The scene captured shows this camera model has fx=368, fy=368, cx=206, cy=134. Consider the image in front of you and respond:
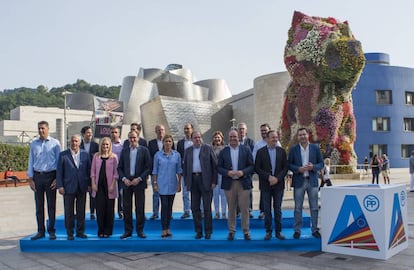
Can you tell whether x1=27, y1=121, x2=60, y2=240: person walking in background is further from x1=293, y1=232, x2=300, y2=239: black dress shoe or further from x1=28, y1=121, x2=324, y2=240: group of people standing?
x1=293, y1=232, x2=300, y2=239: black dress shoe

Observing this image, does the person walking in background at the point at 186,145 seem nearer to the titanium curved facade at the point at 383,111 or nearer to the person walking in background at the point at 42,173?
the person walking in background at the point at 42,173

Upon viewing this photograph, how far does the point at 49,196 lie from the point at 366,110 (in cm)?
3213

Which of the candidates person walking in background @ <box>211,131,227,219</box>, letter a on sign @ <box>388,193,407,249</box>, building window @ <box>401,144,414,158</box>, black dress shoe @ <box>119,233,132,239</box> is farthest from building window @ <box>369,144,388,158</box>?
black dress shoe @ <box>119,233,132,239</box>

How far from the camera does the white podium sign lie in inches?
181

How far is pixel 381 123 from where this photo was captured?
3353 centimetres

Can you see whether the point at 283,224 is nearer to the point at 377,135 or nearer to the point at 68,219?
the point at 68,219

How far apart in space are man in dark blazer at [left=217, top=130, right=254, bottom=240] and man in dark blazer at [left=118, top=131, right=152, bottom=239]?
1.16 metres

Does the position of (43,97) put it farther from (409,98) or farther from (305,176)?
(305,176)

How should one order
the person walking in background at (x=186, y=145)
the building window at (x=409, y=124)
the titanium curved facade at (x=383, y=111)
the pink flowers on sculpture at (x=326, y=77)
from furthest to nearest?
1. the building window at (x=409, y=124)
2. the titanium curved facade at (x=383, y=111)
3. the pink flowers on sculpture at (x=326, y=77)
4. the person walking in background at (x=186, y=145)

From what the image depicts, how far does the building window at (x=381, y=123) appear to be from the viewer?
33.2m

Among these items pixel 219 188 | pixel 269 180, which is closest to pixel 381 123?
pixel 219 188

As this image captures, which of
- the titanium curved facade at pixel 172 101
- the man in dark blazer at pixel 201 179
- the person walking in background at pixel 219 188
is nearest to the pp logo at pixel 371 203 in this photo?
the man in dark blazer at pixel 201 179

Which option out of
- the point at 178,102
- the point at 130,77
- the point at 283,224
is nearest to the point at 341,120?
the point at 283,224

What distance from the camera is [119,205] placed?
6812 millimetres
